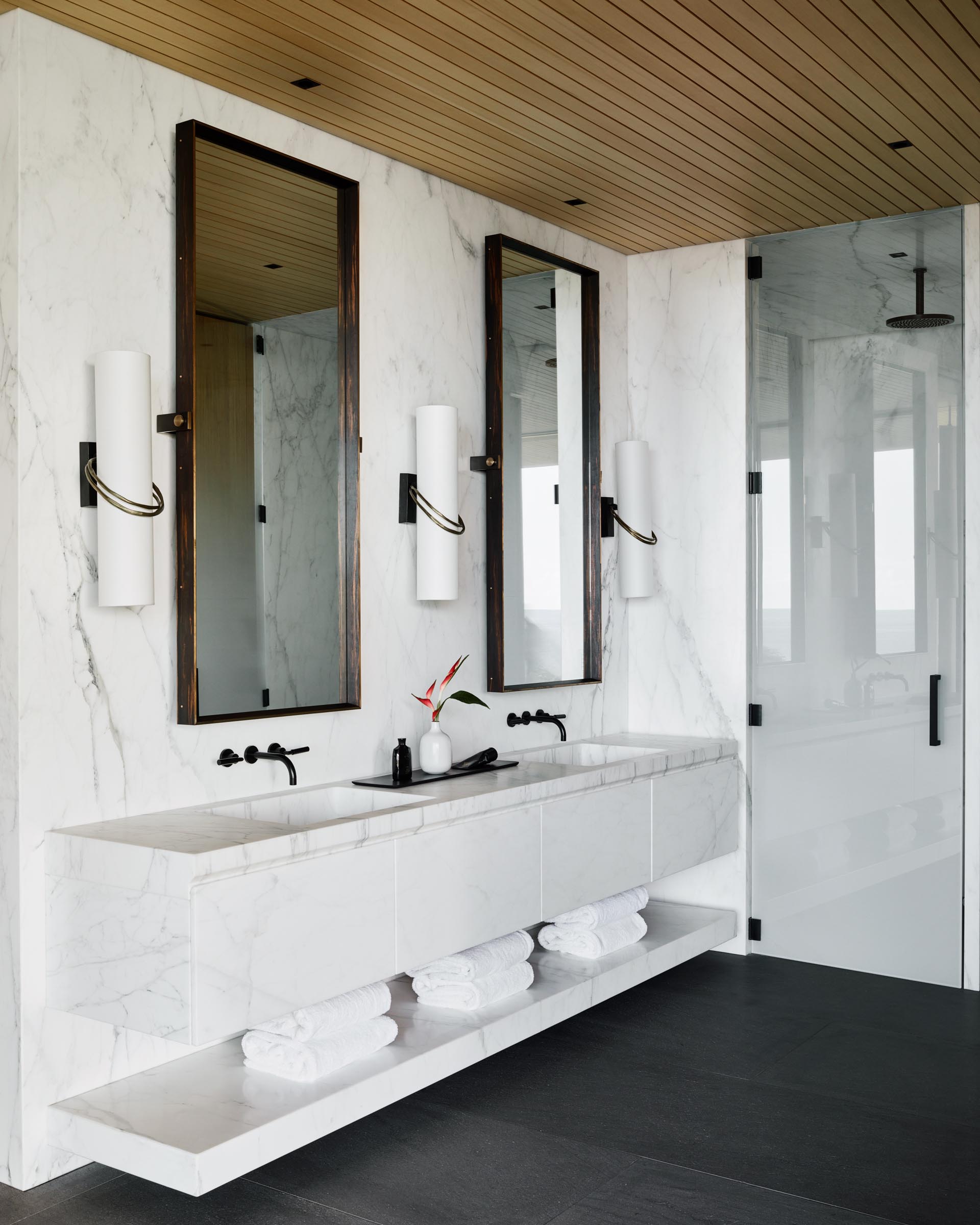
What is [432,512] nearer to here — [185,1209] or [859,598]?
[859,598]

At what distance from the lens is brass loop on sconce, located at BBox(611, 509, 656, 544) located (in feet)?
15.2

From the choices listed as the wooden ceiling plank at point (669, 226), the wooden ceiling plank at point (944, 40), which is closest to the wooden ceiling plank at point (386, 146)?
the wooden ceiling plank at point (669, 226)

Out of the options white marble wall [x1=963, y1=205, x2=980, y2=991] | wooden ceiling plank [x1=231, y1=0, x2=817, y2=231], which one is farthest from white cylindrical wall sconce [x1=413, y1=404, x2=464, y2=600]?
white marble wall [x1=963, y1=205, x2=980, y2=991]

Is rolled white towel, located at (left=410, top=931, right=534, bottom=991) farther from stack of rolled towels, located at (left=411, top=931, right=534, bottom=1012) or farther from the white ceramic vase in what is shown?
the white ceramic vase

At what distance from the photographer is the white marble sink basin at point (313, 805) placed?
3.15 meters

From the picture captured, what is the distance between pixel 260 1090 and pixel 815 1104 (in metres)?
1.48

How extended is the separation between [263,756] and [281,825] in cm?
26

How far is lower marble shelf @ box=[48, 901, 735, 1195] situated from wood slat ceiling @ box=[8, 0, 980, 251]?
2479mm

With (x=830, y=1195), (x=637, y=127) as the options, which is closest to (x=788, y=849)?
(x=830, y=1195)

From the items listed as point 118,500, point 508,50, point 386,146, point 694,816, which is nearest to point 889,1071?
point 694,816

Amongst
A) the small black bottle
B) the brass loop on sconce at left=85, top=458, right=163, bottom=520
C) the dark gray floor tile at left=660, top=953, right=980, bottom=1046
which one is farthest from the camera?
the dark gray floor tile at left=660, top=953, right=980, bottom=1046

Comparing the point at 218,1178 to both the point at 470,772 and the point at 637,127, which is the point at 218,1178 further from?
the point at 637,127

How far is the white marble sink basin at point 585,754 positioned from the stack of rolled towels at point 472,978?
34.9 inches

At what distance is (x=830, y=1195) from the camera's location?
2697 mm
